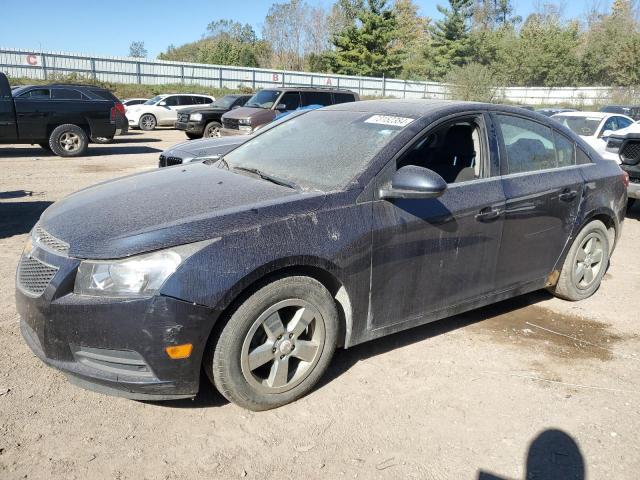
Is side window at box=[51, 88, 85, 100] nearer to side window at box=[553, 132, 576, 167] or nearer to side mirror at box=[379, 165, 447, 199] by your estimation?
side window at box=[553, 132, 576, 167]

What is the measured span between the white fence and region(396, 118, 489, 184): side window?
109 feet

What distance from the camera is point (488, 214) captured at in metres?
3.67

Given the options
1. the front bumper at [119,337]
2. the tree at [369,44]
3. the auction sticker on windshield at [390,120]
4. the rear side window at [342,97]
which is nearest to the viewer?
the front bumper at [119,337]

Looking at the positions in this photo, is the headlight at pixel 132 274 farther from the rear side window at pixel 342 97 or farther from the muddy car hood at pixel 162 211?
the rear side window at pixel 342 97

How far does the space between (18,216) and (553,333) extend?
650 centimetres

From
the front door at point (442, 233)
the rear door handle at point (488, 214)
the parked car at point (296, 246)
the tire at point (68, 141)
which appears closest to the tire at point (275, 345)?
the parked car at point (296, 246)

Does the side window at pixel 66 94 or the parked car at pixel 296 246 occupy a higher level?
the side window at pixel 66 94

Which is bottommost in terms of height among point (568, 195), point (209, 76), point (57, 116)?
point (57, 116)

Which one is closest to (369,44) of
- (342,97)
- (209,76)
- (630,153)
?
(209,76)

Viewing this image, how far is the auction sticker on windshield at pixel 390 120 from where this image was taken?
355 cm

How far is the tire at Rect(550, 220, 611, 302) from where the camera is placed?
4.57 m

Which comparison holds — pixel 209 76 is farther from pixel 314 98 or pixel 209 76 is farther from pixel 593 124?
pixel 593 124

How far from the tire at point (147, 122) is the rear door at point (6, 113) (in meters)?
10.9

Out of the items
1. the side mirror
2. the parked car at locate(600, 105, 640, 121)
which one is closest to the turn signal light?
the side mirror
